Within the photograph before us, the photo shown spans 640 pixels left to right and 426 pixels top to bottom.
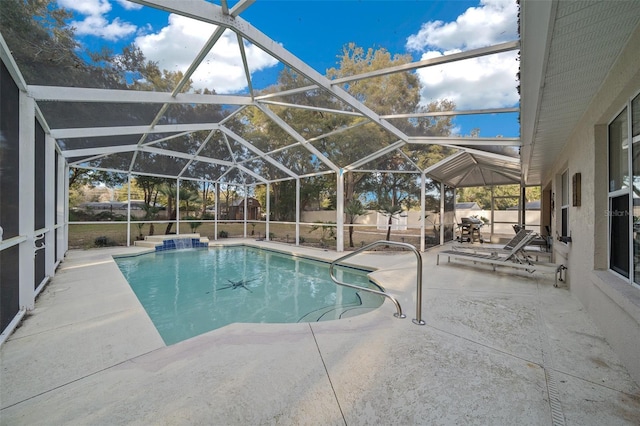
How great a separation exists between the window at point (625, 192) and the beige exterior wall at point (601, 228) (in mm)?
85

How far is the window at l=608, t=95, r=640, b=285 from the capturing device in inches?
94.8

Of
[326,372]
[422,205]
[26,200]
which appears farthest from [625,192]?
[422,205]

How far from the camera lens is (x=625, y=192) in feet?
8.67

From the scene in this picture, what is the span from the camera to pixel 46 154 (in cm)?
525

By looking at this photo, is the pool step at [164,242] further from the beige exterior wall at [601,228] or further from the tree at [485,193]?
the tree at [485,193]

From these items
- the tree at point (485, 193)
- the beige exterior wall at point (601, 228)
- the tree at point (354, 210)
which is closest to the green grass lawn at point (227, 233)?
the tree at point (354, 210)

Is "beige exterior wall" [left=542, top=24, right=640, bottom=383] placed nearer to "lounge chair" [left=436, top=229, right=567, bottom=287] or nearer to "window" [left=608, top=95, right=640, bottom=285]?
"window" [left=608, top=95, right=640, bottom=285]

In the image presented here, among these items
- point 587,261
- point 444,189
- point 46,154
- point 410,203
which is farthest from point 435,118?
point 46,154

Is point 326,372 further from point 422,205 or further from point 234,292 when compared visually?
point 422,205

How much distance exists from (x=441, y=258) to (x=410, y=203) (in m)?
2.96

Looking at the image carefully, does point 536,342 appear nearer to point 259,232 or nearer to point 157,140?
point 157,140

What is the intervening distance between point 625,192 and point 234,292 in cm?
634

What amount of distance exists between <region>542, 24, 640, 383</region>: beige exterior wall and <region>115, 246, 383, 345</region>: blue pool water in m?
2.98

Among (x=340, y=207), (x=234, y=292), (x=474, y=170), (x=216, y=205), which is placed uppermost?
(x=474, y=170)
